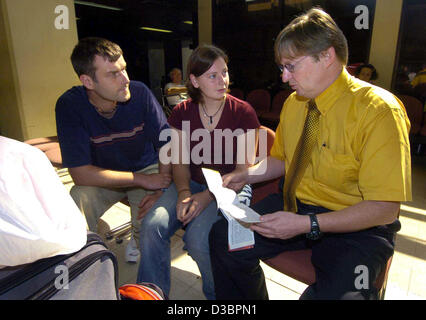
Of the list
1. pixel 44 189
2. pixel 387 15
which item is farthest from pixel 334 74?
pixel 387 15

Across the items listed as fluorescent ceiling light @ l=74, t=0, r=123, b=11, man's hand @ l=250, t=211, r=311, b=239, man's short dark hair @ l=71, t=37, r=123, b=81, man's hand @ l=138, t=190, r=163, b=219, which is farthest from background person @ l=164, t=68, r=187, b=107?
fluorescent ceiling light @ l=74, t=0, r=123, b=11

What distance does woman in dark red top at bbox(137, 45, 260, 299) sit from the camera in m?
1.54

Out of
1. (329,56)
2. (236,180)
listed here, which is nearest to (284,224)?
(236,180)

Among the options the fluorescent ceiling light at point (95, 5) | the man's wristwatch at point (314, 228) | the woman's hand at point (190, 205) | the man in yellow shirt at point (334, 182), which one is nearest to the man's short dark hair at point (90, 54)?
the woman's hand at point (190, 205)

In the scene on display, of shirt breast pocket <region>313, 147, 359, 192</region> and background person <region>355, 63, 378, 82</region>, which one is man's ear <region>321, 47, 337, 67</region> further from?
background person <region>355, 63, 378, 82</region>

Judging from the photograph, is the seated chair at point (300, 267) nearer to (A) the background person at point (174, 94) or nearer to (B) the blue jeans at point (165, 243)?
(B) the blue jeans at point (165, 243)

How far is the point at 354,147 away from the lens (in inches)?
46.8

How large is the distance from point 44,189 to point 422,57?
6.80 m

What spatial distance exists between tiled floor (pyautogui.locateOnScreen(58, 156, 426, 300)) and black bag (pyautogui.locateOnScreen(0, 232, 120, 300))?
46.2 inches

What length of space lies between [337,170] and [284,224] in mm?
322

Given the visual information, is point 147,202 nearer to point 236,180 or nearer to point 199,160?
point 199,160

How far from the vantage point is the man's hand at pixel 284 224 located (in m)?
1.15

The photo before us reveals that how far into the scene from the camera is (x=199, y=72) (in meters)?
1.78
